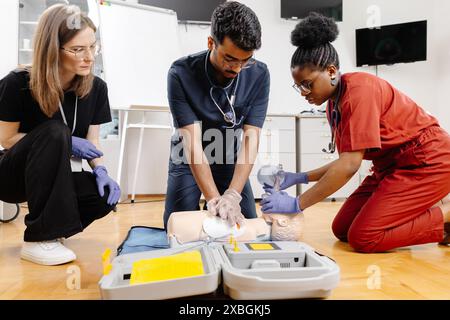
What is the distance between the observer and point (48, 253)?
115 centimetres

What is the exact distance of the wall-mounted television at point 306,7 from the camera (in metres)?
3.35

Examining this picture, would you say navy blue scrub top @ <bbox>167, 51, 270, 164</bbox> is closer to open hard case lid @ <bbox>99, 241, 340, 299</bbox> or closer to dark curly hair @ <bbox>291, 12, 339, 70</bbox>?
dark curly hair @ <bbox>291, 12, 339, 70</bbox>

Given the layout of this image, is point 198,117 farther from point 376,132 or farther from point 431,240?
point 431,240

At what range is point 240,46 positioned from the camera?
110cm

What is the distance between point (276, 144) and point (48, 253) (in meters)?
2.14

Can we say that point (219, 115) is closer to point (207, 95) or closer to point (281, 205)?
point (207, 95)

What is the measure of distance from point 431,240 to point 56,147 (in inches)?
51.5

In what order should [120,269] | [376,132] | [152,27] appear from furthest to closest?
[152,27] < [376,132] < [120,269]

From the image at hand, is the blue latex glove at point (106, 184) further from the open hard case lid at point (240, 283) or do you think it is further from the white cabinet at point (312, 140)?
the white cabinet at point (312, 140)

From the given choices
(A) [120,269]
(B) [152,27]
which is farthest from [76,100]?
(B) [152,27]

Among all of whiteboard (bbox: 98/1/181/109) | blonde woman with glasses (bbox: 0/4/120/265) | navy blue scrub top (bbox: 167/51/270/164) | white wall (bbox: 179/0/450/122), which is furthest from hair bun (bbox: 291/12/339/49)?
white wall (bbox: 179/0/450/122)

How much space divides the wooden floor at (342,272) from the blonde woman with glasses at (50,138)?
0.29ft

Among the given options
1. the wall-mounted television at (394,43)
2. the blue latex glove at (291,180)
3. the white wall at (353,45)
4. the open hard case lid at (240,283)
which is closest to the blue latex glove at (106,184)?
the open hard case lid at (240,283)

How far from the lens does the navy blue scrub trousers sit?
4.93ft
